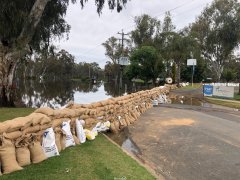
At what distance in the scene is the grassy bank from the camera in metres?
5.61

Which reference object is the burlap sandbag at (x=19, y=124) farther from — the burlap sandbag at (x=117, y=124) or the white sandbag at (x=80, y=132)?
the burlap sandbag at (x=117, y=124)

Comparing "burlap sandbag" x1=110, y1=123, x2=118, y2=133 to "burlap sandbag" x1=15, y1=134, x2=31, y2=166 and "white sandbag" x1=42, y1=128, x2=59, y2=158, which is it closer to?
"white sandbag" x1=42, y1=128, x2=59, y2=158

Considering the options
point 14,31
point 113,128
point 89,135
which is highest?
point 14,31

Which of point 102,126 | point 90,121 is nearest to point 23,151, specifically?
point 90,121

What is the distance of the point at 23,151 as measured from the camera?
5879 mm

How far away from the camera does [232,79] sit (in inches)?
3285

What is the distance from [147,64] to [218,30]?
12534 mm

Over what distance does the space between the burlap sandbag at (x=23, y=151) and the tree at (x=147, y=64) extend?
165 feet

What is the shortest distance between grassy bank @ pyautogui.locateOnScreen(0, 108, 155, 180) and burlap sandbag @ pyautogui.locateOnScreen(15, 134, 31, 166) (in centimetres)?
12

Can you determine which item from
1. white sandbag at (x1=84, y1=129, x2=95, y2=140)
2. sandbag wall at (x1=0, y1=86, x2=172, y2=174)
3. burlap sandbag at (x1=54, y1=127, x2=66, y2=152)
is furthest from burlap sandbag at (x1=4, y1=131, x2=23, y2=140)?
white sandbag at (x1=84, y1=129, x2=95, y2=140)

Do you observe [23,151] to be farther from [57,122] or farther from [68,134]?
[68,134]

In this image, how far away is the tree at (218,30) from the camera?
5247 centimetres

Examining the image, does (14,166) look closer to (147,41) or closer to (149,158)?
(149,158)

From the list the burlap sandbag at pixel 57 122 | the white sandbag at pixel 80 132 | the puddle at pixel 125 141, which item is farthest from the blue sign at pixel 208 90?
the burlap sandbag at pixel 57 122
